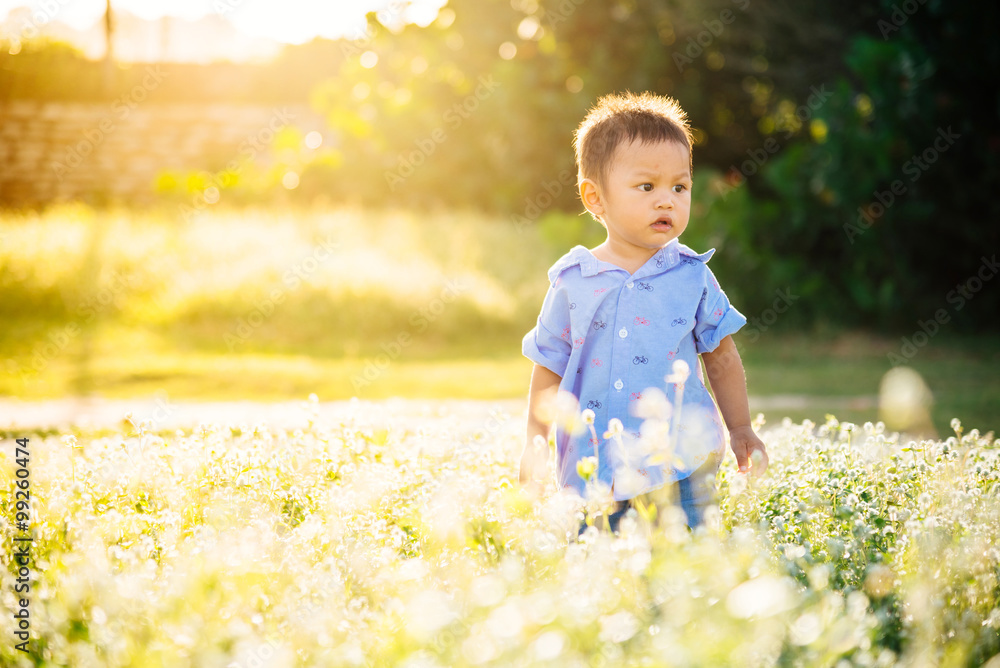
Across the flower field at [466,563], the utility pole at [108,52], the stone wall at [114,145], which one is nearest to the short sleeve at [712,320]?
the flower field at [466,563]

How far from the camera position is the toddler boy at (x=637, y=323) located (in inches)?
138

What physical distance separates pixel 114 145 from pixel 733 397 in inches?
845

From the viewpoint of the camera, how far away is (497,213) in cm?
2044

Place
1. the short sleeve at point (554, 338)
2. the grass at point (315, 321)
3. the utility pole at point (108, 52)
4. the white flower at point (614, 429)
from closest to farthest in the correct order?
the white flower at point (614, 429) < the short sleeve at point (554, 338) < the grass at point (315, 321) < the utility pole at point (108, 52)

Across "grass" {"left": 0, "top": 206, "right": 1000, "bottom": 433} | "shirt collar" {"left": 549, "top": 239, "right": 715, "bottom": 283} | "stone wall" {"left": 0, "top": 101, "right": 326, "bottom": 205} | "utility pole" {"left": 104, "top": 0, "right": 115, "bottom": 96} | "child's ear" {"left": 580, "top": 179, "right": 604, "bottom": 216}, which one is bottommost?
"grass" {"left": 0, "top": 206, "right": 1000, "bottom": 433}

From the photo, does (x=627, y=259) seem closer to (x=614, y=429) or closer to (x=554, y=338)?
(x=554, y=338)

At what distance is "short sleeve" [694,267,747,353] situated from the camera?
142 inches

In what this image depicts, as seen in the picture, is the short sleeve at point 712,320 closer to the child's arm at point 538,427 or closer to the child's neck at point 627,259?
the child's neck at point 627,259

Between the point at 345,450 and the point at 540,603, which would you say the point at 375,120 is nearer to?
the point at 345,450

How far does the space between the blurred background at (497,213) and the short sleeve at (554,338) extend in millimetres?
4730

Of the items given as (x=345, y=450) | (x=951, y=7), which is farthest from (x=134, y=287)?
(x=951, y=7)

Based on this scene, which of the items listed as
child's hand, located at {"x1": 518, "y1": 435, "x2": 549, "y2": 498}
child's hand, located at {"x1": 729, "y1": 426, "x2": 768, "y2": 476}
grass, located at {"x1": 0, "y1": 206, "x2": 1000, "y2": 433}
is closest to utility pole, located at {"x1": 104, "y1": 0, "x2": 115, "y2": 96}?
grass, located at {"x1": 0, "y1": 206, "x2": 1000, "y2": 433}

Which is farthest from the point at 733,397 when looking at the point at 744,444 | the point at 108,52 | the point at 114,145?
the point at 114,145

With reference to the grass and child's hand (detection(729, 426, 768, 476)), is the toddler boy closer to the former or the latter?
child's hand (detection(729, 426, 768, 476))
